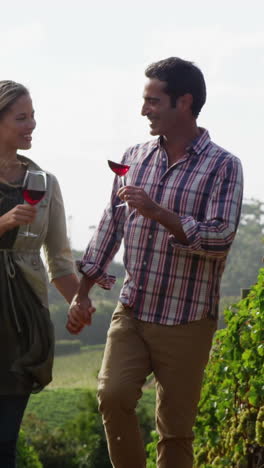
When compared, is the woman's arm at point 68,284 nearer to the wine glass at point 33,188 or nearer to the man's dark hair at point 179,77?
the wine glass at point 33,188

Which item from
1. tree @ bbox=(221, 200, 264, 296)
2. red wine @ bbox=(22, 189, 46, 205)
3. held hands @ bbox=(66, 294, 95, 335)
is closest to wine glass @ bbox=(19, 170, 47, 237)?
red wine @ bbox=(22, 189, 46, 205)

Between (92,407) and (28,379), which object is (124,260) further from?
(92,407)

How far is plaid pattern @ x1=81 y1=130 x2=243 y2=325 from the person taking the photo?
15.8 ft

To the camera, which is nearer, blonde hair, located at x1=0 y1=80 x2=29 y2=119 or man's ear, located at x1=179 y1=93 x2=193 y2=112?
blonde hair, located at x1=0 y1=80 x2=29 y2=119

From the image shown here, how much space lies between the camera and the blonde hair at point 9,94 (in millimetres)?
4746

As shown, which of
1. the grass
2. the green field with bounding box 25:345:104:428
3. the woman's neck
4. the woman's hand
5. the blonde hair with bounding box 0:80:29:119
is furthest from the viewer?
the grass

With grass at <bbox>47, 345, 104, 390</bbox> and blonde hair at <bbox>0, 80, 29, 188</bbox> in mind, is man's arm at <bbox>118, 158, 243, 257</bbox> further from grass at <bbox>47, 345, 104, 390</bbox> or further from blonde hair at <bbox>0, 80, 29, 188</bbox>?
grass at <bbox>47, 345, 104, 390</bbox>

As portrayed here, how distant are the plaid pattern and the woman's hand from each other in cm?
60

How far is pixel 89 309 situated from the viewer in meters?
4.93

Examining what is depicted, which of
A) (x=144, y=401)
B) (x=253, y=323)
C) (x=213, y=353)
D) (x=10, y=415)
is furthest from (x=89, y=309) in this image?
(x=144, y=401)

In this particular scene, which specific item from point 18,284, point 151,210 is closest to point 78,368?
point 18,284

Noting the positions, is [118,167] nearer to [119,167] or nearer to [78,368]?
[119,167]

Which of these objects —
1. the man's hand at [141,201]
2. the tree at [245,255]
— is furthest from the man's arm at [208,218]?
the tree at [245,255]

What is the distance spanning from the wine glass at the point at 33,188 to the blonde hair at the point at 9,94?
29 centimetres
